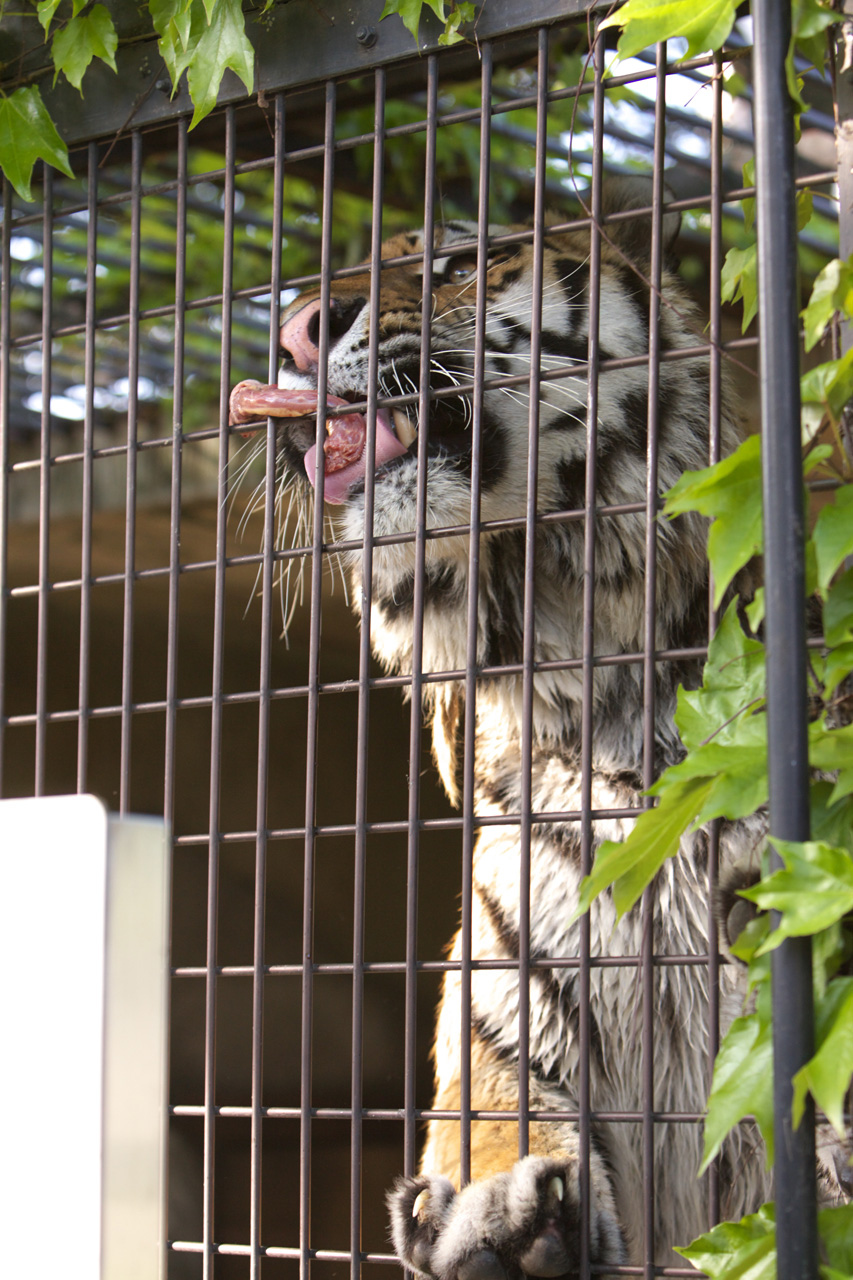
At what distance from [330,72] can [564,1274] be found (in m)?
1.61

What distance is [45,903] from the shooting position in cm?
63

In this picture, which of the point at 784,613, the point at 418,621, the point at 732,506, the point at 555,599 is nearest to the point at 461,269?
the point at 555,599

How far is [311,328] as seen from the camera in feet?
6.81

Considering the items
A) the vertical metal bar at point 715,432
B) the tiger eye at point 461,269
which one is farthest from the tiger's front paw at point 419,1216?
the tiger eye at point 461,269

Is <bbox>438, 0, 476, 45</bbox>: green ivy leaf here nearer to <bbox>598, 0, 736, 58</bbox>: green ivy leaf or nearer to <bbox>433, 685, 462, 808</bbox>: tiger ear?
<bbox>598, 0, 736, 58</bbox>: green ivy leaf

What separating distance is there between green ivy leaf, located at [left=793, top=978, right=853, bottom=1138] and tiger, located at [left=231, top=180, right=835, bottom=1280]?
0.94 metres

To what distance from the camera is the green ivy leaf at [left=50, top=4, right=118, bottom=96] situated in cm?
202

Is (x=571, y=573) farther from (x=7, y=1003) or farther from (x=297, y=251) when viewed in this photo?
(x=297, y=251)

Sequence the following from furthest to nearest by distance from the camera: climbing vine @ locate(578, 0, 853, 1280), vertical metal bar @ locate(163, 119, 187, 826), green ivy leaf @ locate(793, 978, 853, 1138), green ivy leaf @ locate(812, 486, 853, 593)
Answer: vertical metal bar @ locate(163, 119, 187, 826) → green ivy leaf @ locate(812, 486, 853, 593) → climbing vine @ locate(578, 0, 853, 1280) → green ivy leaf @ locate(793, 978, 853, 1138)

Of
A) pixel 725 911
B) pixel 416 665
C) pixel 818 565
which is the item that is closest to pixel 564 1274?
pixel 725 911

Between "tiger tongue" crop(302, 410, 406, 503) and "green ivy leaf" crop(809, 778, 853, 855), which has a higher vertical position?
"tiger tongue" crop(302, 410, 406, 503)

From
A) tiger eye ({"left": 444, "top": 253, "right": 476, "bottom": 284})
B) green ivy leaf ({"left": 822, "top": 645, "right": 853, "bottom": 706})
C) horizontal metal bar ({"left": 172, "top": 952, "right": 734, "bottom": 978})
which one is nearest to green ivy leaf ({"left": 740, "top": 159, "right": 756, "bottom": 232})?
tiger eye ({"left": 444, "top": 253, "right": 476, "bottom": 284})

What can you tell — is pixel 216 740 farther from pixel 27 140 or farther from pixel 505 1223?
pixel 27 140

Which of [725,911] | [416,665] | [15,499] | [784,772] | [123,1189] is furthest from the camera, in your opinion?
[15,499]
